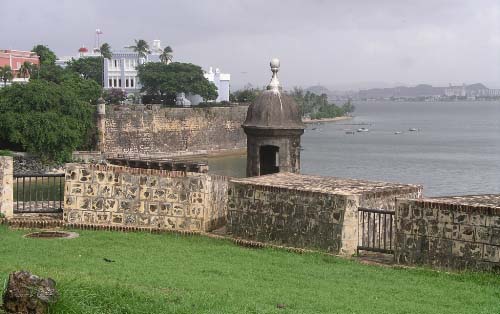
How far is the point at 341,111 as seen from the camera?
154000mm

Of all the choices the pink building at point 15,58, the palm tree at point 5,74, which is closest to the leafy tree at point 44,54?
the pink building at point 15,58

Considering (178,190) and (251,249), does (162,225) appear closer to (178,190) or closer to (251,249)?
(178,190)

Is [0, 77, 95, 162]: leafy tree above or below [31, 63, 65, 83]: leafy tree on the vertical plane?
below

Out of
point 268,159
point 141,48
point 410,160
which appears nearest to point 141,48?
point 141,48

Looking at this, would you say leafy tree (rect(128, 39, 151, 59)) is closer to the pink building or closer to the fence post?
the pink building

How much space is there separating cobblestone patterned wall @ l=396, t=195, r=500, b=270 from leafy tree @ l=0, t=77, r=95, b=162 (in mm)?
35948

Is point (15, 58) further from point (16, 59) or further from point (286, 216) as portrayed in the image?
point (286, 216)

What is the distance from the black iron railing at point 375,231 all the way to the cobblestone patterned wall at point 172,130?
1908 inches

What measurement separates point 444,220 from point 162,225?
4618mm

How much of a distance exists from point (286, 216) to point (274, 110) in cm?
402

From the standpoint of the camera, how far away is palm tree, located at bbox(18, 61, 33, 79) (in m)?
65.2

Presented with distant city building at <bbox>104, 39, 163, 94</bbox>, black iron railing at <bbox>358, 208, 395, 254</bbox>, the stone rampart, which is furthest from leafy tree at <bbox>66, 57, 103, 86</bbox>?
black iron railing at <bbox>358, 208, 395, 254</bbox>

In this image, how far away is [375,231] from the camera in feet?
35.1

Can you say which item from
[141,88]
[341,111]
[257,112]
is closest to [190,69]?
[141,88]
